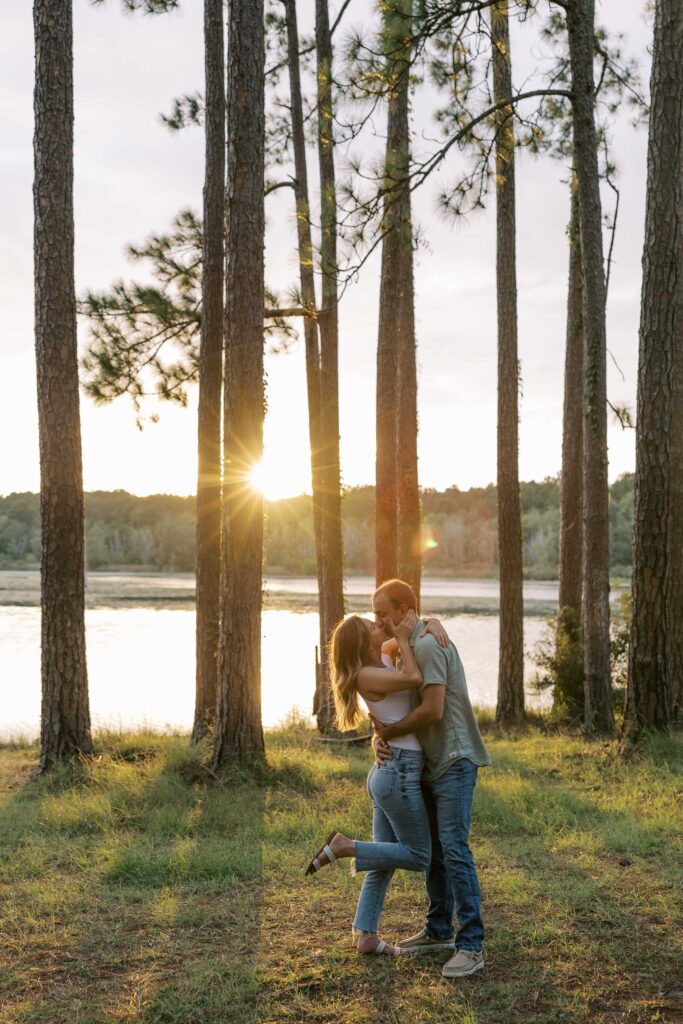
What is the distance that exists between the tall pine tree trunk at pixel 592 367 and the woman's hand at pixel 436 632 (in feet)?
22.9

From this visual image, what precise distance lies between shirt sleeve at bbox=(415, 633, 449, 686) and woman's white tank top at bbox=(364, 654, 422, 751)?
15 cm

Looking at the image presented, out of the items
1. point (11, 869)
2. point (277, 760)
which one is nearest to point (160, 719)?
point (277, 760)

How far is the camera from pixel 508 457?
13.0 metres

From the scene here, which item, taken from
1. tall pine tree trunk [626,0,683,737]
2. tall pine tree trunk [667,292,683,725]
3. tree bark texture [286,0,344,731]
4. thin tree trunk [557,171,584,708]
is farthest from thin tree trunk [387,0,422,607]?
tall pine tree trunk [667,292,683,725]

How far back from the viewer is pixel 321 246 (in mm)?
A: 8547

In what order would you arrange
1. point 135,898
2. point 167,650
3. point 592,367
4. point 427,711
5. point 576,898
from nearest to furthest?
point 427,711, point 576,898, point 135,898, point 592,367, point 167,650

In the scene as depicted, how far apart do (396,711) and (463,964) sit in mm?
1098

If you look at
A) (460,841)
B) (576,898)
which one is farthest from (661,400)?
(460,841)

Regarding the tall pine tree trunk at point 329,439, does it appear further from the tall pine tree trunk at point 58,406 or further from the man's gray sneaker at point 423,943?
the man's gray sneaker at point 423,943

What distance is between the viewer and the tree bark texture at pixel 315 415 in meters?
12.5

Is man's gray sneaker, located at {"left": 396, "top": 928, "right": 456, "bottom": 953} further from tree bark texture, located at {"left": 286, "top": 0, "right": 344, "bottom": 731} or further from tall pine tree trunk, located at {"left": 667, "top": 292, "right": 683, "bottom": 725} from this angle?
tree bark texture, located at {"left": 286, "top": 0, "right": 344, "bottom": 731}

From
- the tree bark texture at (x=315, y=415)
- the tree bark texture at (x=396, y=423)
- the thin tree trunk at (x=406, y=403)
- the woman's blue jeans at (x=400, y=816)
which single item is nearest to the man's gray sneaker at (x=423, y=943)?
the woman's blue jeans at (x=400, y=816)

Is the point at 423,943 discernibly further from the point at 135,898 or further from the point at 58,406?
the point at 58,406

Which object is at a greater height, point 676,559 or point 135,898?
point 676,559
